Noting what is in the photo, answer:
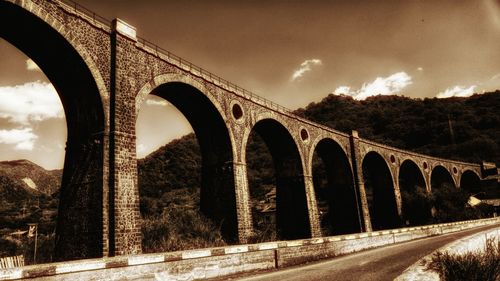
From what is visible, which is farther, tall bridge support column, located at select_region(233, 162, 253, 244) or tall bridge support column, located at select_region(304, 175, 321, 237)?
tall bridge support column, located at select_region(304, 175, 321, 237)

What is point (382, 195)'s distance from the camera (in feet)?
119

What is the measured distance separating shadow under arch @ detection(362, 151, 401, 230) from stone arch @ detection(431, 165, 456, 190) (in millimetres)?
14949

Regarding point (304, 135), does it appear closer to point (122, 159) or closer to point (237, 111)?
point (237, 111)

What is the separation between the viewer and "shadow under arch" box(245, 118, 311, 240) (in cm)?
2412

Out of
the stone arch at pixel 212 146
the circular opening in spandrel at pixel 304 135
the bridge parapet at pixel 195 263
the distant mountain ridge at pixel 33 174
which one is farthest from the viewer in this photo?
the distant mountain ridge at pixel 33 174

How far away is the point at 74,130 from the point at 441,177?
162 feet

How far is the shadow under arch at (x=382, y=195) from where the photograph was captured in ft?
117

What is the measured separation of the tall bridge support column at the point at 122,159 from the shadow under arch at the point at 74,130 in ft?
1.23

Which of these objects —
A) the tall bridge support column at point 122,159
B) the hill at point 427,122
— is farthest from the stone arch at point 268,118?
the hill at point 427,122

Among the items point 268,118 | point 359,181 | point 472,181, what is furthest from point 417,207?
point 472,181

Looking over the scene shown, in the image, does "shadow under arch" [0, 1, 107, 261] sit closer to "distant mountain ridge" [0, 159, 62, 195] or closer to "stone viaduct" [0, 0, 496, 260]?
"stone viaduct" [0, 0, 496, 260]

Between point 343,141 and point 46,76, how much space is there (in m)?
23.0

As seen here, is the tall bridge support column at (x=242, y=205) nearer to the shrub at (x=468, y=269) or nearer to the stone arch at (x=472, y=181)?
the shrub at (x=468, y=269)

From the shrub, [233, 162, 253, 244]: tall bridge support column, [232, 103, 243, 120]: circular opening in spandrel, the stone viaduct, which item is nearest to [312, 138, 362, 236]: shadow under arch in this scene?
the stone viaduct
